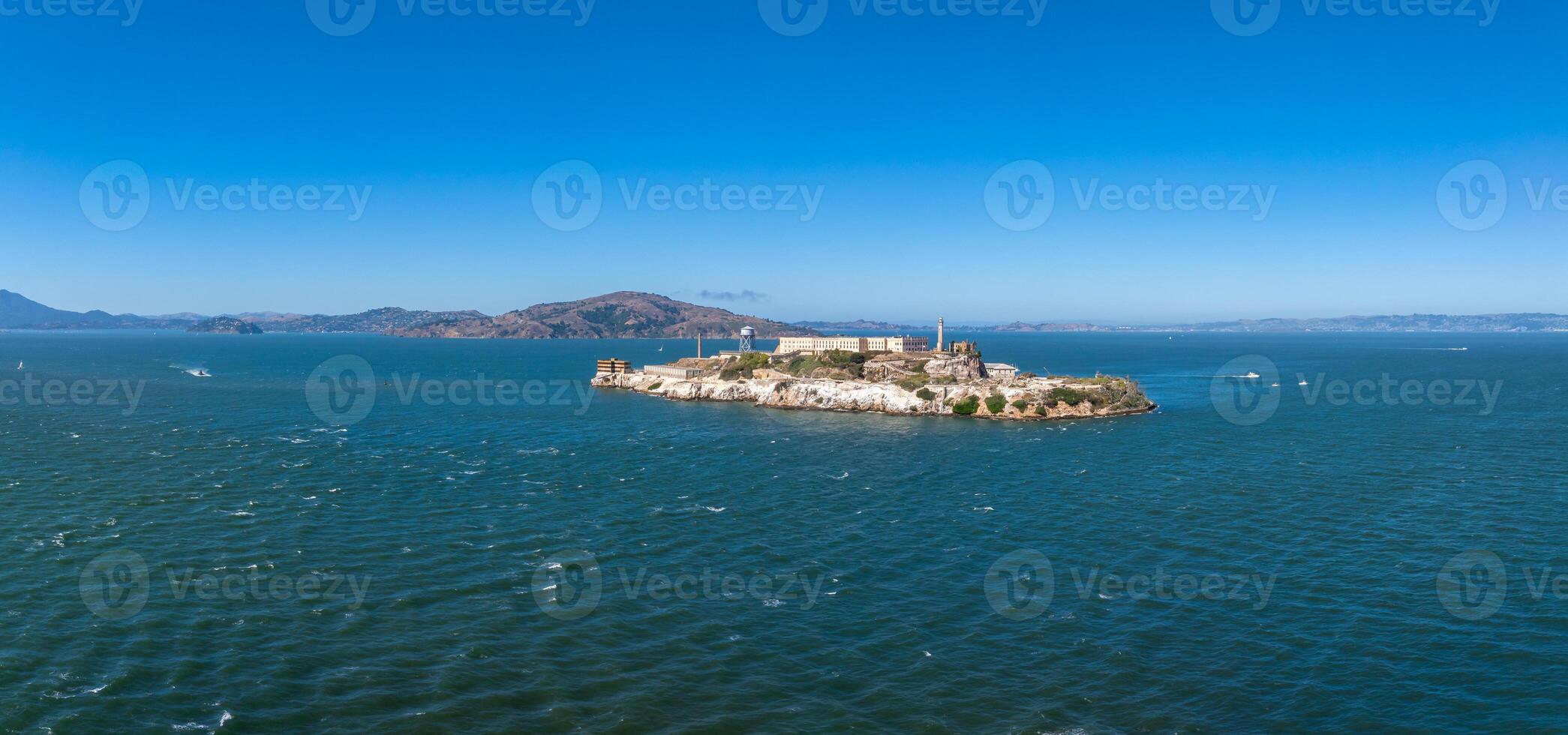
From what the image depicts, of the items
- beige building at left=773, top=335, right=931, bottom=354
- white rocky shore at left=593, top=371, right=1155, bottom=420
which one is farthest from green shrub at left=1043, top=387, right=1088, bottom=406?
beige building at left=773, top=335, right=931, bottom=354

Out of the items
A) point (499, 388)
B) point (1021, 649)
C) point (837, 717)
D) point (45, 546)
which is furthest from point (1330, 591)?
point (499, 388)


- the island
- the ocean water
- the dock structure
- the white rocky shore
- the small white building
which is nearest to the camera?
the ocean water

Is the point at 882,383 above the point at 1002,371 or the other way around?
the other way around

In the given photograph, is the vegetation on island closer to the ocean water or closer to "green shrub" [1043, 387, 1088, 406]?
"green shrub" [1043, 387, 1088, 406]

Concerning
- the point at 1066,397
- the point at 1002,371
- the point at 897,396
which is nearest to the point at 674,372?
the point at 897,396

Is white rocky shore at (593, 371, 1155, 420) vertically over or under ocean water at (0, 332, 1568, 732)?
over

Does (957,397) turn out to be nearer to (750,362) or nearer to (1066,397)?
(1066,397)

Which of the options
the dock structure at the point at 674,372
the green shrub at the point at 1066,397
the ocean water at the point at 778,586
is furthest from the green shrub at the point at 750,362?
the ocean water at the point at 778,586

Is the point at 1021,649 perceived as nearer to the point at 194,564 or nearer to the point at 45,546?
the point at 194,564
